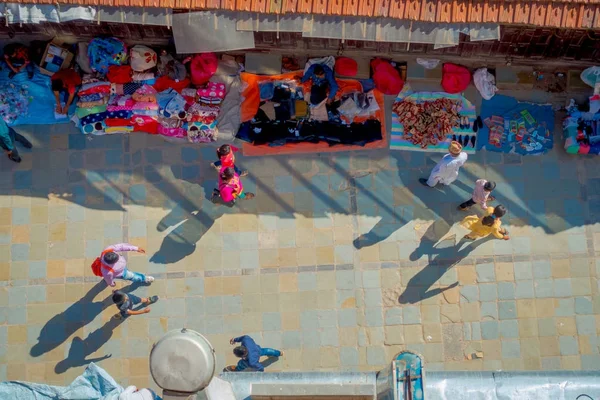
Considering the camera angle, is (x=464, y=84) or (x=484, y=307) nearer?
(x=484, y=307)

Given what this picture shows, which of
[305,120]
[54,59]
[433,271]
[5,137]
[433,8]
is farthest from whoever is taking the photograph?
[305,120]

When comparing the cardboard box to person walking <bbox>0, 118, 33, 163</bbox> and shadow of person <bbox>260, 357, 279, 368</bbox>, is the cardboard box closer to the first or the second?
person walking <bbox>0, 118, 33, 163</bbox>

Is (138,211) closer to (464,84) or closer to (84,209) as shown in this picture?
(84,209)

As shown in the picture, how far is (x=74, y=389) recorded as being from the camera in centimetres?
984

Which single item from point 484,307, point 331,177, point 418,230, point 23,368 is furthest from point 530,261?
point 23,368

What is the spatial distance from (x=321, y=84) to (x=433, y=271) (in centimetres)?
376

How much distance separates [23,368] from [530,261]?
8.58m

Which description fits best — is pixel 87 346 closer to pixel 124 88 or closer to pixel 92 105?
pixel 92 105

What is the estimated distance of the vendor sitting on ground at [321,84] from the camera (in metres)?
11.6

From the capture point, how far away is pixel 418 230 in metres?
11.4

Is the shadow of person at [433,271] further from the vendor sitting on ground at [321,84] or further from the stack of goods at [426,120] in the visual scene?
the vendor sitting on ground at [321,84]

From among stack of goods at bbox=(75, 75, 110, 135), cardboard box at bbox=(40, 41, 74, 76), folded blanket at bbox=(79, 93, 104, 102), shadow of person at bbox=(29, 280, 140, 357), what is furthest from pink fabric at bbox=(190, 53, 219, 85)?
shadow of person at bbox=(29, 280, 140, 357)

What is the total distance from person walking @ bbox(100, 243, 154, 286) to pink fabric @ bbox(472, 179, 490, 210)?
541 cm

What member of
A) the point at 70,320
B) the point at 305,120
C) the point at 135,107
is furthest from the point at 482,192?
the point at 70,320
